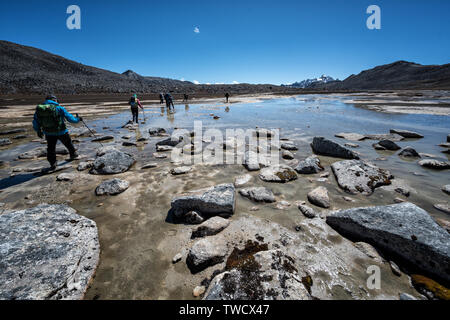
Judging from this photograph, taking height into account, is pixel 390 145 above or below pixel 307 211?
above

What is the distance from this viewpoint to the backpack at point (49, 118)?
5955 mm

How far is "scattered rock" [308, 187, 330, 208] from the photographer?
3.97 m

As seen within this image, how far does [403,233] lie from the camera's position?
272cm

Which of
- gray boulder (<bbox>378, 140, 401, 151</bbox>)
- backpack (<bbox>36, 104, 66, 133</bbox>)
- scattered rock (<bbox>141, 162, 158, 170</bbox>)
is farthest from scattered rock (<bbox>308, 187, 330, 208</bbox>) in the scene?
backpack (<bbox>36, 104, 66, 133</bbox>)

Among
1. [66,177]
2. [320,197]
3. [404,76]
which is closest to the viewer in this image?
[320,197]

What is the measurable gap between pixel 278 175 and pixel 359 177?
2.09 metres

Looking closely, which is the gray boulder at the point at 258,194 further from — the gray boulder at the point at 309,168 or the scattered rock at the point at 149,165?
the scattered rock at the point at 149,165

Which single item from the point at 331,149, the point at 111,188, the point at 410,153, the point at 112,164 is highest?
the point at 331,149

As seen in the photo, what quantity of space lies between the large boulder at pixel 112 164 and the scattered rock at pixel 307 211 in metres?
5.46

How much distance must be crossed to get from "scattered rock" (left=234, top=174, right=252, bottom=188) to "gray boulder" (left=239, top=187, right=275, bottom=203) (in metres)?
0.38

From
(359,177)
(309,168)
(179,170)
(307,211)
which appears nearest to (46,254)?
(179,170)

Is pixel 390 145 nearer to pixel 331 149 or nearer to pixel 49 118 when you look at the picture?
pixel 331 149

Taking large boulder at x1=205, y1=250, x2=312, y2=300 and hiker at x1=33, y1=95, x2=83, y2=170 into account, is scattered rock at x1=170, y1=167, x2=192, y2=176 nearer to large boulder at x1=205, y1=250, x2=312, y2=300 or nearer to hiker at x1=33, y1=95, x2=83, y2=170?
large boulder at x1=205, y1=250, x2=312, y2=300
